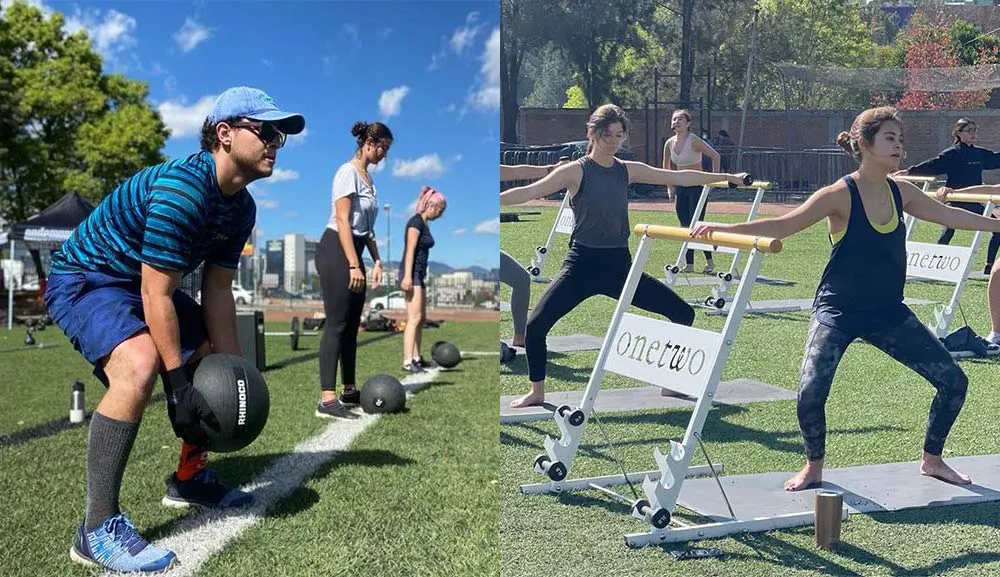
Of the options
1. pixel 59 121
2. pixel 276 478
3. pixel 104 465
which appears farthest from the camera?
pixel 59 121

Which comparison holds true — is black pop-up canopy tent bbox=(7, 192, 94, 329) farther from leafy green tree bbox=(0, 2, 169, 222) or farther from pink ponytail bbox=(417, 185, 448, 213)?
leafy green tree bbox=(0, 2, 169, 222)

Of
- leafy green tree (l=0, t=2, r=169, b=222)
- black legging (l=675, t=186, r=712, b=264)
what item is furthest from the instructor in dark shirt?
leafy green tree (l=0, t=2, r=169, b=222)

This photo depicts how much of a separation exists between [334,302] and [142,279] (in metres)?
2.69

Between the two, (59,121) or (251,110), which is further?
(59,121)

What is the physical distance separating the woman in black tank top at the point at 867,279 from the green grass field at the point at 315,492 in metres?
1.23

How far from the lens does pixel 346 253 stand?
6.02 meters

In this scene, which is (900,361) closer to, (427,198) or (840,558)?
(840,558)

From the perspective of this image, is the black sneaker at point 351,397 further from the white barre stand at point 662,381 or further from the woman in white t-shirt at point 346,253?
the white barre stand at point 662,381

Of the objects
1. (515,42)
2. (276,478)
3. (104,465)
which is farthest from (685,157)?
(276,478)

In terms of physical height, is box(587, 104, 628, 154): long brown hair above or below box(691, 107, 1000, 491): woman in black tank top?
above

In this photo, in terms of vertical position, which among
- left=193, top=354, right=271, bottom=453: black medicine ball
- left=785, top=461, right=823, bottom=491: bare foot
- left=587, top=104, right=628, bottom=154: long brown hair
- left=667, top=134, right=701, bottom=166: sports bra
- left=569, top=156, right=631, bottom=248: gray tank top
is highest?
left=587, top=104, right=628, bottom=154: long brown hair

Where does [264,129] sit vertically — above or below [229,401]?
above

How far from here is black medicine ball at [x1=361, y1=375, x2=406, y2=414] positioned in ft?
21.4

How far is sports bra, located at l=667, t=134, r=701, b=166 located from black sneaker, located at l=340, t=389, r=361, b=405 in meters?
3.93
